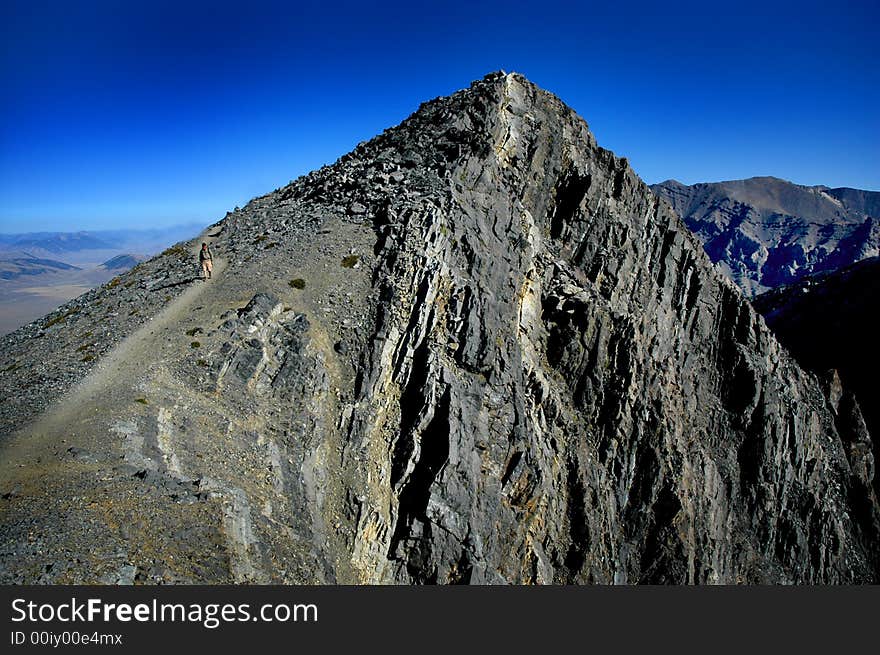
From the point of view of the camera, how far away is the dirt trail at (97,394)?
26.5m

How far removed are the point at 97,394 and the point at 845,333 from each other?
452 ft

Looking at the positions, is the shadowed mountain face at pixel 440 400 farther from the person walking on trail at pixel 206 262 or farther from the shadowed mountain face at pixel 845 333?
the shadowed mountain face at pixel 845 333

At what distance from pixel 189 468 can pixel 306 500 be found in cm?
822

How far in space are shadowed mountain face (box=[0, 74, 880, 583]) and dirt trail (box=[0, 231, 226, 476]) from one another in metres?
0.20

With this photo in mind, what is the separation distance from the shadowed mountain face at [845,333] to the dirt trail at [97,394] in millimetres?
96349

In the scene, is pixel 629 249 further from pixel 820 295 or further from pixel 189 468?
pixel 820 295

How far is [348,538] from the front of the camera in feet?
118

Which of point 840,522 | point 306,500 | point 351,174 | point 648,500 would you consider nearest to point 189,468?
point 306,500

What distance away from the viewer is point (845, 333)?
11131 centimetres

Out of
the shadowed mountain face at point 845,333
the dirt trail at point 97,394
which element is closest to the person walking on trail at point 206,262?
the dirt trail at point 97,394

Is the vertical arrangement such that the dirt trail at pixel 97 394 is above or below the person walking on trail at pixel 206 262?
below

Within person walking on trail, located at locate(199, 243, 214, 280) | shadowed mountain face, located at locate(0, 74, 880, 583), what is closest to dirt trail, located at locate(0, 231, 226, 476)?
shadowed mountain face, located at locate(0, 74, 880, 583)

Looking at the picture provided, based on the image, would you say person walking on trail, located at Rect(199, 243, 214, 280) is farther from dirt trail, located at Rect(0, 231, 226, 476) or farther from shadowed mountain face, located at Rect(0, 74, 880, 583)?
dirt trail, located at Rect(0, 231, 226, 476)

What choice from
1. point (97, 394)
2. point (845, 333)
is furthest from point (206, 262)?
point (845, 333)
